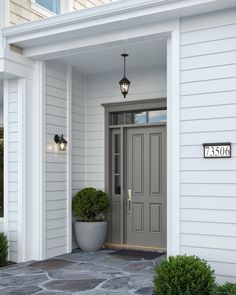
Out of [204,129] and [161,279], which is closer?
[161,279]

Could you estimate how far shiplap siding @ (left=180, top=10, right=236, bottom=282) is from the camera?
14.7 ft

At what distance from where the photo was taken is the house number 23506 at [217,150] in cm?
448

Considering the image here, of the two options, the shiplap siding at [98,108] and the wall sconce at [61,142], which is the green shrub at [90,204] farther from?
the wall sconce at [61,142]

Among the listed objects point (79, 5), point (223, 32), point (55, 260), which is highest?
point (79, 5)

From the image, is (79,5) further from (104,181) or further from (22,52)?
(104,181)

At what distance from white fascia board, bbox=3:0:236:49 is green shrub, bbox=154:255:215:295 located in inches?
109

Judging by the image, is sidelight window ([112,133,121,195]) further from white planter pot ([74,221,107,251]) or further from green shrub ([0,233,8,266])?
green shrub ([0,233,8,266])

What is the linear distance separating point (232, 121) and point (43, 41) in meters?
2.94

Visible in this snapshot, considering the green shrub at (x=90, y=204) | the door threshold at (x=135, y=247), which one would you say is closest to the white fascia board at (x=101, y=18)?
the green shrub at (x=90, y=204)

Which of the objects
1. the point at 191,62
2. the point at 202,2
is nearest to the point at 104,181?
the point at 191,62

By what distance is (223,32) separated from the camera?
4.61m

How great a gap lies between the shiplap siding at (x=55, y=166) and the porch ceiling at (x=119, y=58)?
0.38 metres

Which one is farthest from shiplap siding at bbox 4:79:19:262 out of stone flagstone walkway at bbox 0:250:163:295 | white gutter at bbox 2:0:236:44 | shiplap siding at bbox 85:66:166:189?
shiplap siding at bbox 85:66:166:189

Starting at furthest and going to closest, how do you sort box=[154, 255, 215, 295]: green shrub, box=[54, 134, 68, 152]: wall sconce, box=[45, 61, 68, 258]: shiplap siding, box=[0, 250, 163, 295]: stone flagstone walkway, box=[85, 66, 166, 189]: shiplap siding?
box=[85, 66, 166, 189]: shiplap siding < box=[54, 134, 68, 152]: wall sconce < box=[45, 61, 68, 258]: shiplap siding < box=[0, 250, 163, 295]: stone flagstone walkway < box=[154, 255, 215, 295]: green shrub
